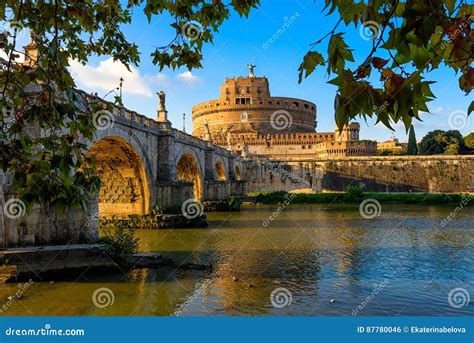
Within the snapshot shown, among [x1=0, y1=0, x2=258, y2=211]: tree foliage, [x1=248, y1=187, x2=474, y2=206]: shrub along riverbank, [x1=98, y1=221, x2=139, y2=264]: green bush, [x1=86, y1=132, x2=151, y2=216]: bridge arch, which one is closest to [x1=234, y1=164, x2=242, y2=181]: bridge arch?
[x1=248, y1=187, x2=474, y2=206]: shrub along riverbank

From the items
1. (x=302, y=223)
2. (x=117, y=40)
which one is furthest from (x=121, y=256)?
(x=302, y=223)

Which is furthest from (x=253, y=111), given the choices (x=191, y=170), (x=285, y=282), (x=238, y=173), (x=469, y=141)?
(x=285, y=282)

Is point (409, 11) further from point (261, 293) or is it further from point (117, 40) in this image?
point (261, 293)

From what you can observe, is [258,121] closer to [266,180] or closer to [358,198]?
[266,180]

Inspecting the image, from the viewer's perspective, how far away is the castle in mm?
70000

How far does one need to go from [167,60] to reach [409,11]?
3.84m

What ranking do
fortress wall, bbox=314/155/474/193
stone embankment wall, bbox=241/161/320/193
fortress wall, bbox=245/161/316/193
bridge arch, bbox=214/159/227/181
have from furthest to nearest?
stone embankment wall, bbox=241/161/320/193 → fortress wall, bbox=245/161/316/193 → fortress wall, bbox=314/155/474/193 → bridge arch, bbox=214/159/227/181

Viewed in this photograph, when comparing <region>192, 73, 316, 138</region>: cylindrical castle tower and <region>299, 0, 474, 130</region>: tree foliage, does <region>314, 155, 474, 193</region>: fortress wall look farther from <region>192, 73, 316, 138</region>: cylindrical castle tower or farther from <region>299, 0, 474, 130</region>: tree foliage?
<region>299, 0, 474, 130</region>: tree foliage

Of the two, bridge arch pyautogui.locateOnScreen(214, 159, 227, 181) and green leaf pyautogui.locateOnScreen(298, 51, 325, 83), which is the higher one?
bridge arch pyautogui.locateOnScreen(214, 159, 227, 181)

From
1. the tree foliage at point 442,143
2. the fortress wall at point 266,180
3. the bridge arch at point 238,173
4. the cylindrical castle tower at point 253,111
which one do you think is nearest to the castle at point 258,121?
the cylindrical castle tower at point 253,111

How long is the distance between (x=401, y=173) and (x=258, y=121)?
34.6 metres

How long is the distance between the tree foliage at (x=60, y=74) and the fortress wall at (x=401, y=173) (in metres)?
49.9

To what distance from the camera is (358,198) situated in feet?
125

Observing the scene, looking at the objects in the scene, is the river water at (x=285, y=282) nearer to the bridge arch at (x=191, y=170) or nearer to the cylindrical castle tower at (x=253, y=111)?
the bridge arch at (x=191, y=170)
